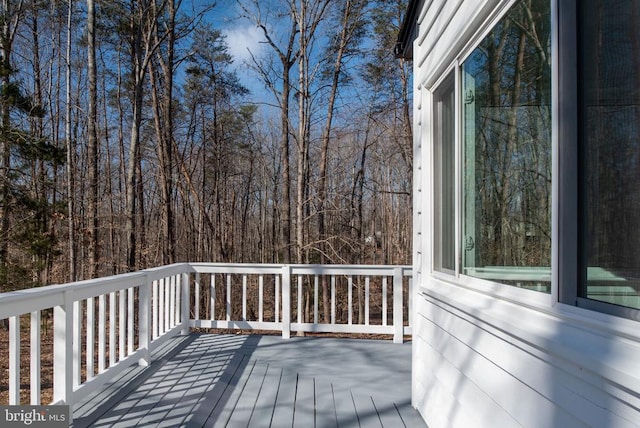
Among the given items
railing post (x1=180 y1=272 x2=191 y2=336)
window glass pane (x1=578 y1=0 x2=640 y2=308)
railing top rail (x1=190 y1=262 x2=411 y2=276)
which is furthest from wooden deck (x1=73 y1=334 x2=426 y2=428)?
window glass pane (x1=578 y1=0 x2=640 y2=308)

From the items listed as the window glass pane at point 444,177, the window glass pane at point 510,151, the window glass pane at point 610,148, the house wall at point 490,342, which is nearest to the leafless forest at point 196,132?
the house wall at point 490,342

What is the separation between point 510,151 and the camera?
1.64 m

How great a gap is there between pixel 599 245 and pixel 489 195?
2.60ft

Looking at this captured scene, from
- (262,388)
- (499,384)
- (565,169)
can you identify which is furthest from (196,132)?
(565,169)

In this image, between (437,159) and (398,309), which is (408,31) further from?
(398,309)

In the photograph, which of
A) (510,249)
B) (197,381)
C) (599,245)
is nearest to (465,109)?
(510,249)

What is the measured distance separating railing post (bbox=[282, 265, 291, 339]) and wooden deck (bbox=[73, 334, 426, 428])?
209mm

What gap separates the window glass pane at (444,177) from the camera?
2.31 m

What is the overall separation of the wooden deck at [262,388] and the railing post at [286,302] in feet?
0.69

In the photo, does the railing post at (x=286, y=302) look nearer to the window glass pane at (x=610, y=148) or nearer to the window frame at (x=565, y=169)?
the window frame at (x=565, y=169)

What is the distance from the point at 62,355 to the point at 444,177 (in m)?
2.61

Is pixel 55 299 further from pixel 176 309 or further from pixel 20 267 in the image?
pixel 20 267

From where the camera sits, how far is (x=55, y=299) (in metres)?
2.38

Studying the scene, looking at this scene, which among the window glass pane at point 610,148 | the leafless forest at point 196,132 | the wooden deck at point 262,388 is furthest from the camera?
the leafless forest at point 196,132
